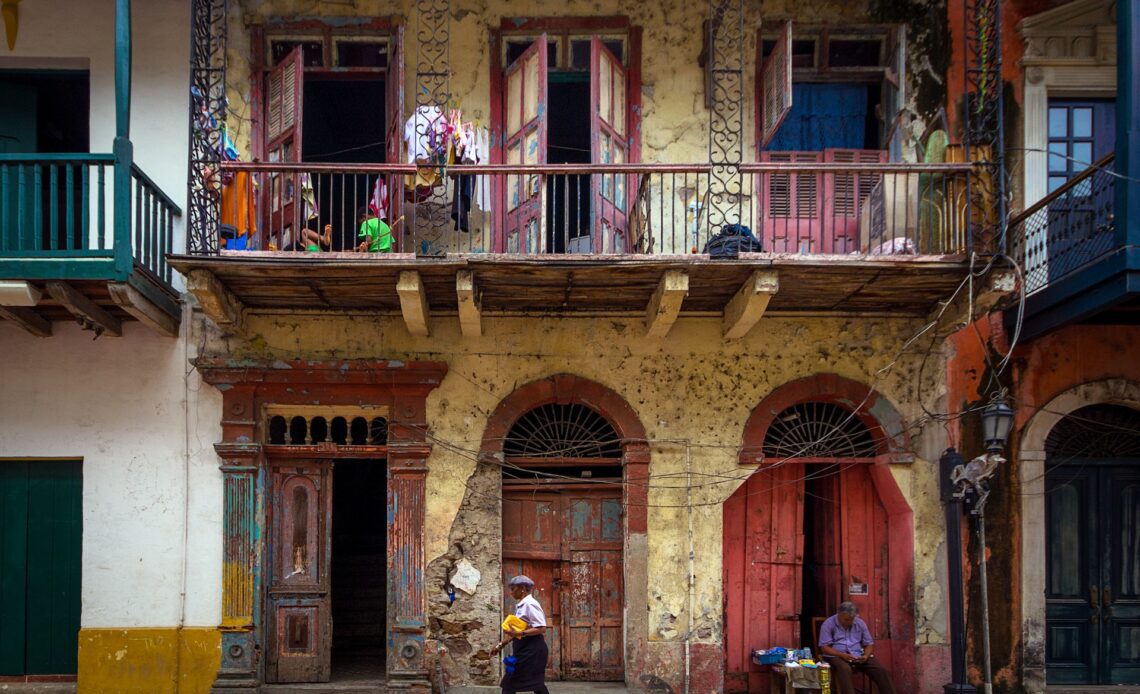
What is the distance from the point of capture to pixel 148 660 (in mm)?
9398

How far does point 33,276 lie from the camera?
8.61 m

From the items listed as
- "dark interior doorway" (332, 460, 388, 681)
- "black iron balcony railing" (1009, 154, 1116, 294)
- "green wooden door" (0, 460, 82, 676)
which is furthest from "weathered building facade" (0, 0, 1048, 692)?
"dark interior doorway" (332, 460, 388, 681)

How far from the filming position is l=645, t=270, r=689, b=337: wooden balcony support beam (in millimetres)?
8828

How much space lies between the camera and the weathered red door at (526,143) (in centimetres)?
962

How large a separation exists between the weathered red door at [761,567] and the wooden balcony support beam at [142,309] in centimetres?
577

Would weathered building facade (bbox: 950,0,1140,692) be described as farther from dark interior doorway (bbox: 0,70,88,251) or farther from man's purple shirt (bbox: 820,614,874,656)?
dark interior doorway (bbox: 0,70,88,251)

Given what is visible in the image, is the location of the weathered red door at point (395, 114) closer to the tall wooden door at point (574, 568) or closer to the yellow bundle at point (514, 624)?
the tall wooden door at point (574, 568)

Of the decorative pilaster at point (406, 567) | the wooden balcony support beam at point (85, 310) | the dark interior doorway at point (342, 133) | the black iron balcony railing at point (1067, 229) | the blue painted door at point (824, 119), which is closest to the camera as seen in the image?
the black iron balcony railing at point (1067, 229)

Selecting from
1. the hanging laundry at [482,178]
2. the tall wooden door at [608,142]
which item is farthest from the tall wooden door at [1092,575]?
the hanging laundry at [482,178]

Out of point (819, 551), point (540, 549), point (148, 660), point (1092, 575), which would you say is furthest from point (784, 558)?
point (148, 660)

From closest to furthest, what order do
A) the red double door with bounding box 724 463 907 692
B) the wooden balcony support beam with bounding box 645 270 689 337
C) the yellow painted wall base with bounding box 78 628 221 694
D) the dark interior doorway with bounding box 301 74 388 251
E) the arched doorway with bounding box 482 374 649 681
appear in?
the wooden balcony support beam with bounding box 645 270 689 337, the yellow painted wall base with bounding box 78 628 221 694, the arched doorway with bounding box 482 374 649 681, the red double door with bounding box 724 463 907 692, the dark interior doorway with bounding box 301 74 388 251

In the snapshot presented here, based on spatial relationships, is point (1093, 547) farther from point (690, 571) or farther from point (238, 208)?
point (238, 208)

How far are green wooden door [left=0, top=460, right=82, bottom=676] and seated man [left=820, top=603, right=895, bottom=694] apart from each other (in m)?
7.18

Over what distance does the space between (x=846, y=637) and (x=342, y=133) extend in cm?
795
